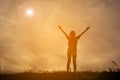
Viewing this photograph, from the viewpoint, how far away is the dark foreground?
20594 mm

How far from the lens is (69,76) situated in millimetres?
20953

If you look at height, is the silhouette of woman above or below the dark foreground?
above

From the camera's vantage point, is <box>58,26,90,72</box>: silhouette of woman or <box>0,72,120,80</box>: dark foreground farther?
<box>58,26,90,72</box>: silhouette of woman

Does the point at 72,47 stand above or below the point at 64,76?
above

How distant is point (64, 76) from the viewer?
20922mm

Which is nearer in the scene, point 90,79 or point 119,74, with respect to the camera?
point 90,79

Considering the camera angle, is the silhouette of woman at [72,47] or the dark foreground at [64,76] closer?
the dark foreground at [64,76]

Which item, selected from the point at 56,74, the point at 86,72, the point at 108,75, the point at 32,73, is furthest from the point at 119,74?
the point at 32,73

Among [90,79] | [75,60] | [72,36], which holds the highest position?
[72,36]

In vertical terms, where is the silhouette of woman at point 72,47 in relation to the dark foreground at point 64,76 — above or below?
above

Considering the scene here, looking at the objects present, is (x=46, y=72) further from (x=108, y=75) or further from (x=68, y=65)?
(x=108, y=75)

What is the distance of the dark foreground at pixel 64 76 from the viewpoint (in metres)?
20.6

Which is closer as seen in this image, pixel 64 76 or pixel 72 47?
pixel 64 76

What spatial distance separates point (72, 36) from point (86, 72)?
270cm
